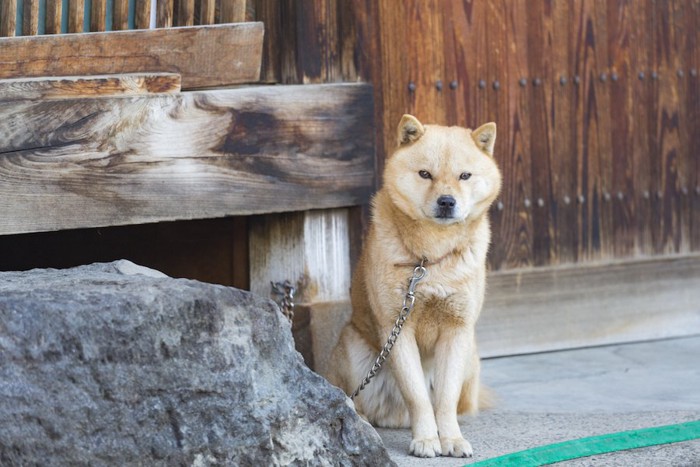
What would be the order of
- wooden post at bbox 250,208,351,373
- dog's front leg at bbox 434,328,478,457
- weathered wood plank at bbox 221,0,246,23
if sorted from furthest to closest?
1. wooden post at bbox 250,208,351,373
2. weathered wood plank at bbox 221,0,246,23
3. dog's front leg at bbox 434,328,478,457

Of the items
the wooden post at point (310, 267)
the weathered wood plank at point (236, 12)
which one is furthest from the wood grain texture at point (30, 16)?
the wooden post at point (310, 267)

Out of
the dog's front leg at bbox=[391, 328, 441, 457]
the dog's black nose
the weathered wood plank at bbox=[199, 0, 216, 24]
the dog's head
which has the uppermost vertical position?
the weathered wood plank at bbox=[199, 0, 216, 24]

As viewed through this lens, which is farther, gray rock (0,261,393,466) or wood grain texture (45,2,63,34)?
wood grain texture (45,2,63,34)

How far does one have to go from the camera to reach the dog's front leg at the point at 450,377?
3535mm

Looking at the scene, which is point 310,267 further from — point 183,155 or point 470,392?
point 470,392

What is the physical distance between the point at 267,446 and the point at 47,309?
0.72m

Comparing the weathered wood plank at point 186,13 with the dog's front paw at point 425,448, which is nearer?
the dog's front paw at point 425,448

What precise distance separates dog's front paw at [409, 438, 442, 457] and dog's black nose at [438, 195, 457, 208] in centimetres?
83

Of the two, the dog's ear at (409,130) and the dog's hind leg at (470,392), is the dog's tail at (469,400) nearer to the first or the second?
the dog's hind leg at (470,392)

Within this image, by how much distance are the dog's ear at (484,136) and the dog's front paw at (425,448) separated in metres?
1.16

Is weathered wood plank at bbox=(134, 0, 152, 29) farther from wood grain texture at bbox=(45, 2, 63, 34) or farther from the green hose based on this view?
the green hose

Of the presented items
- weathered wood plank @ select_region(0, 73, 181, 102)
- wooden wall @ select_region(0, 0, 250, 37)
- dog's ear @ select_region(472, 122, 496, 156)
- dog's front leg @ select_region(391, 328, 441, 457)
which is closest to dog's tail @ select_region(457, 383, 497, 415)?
dog's front leg @ select_region(391, 328, 441, 457)

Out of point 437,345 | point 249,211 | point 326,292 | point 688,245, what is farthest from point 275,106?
point 688,245

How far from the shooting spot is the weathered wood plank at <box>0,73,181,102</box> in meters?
3.59
